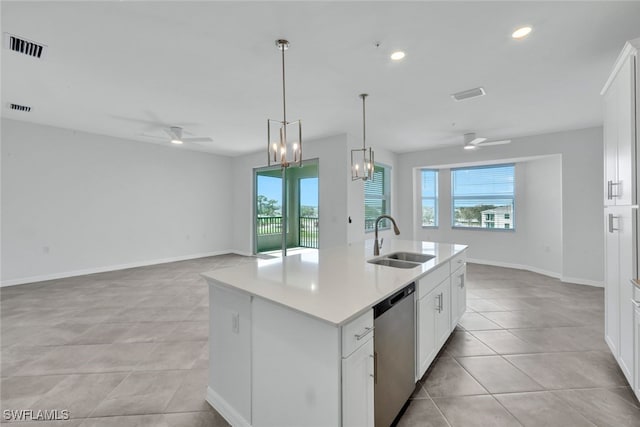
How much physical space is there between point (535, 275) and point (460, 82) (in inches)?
177

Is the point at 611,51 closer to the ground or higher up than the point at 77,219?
higher up

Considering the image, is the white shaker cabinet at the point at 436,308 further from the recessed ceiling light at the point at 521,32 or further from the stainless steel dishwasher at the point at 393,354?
the recessed ceiling light at the point at 521,32

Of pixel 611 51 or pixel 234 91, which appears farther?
pixel 234 91

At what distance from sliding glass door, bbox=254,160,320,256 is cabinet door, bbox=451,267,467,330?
4.34 m

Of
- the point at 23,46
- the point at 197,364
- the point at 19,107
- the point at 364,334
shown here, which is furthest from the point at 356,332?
the point at 19,107

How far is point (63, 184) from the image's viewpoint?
493 centimetres

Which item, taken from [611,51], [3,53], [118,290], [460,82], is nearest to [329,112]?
[460,82]

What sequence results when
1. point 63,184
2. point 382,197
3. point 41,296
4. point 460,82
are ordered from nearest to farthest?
1. point 460,82
2. point 41,296
3. point 63,184
4. point 382,197

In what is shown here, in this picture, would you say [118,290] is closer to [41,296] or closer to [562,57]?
[41,296]

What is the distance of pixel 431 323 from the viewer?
2078mm

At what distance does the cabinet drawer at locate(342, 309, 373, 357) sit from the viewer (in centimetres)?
115

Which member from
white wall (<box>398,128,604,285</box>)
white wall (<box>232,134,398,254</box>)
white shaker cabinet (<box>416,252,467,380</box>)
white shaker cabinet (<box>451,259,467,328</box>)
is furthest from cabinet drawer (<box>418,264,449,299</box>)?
white wall (<box>398,128,604,285</box>)

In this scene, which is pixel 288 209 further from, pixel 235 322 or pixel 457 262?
pixel 235 322

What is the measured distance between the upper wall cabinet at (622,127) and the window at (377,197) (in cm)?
380
